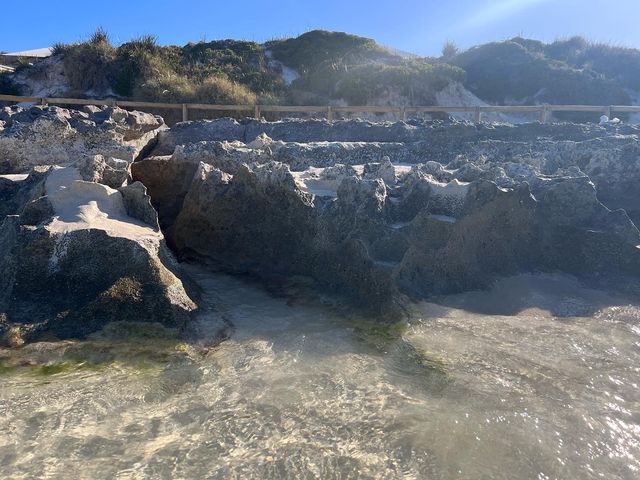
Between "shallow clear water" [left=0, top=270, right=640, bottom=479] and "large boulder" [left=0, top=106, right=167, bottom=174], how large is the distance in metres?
3.61

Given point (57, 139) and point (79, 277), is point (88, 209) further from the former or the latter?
point (57, 139)

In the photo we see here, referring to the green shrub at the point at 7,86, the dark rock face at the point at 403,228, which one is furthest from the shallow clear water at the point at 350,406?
the green shrub at the point at 7,86

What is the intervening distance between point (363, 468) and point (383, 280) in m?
1.88

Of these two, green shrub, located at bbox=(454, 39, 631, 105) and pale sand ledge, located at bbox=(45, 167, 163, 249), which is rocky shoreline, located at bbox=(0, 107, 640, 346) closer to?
pale sand ledge, located at bbox=(45, 167, 163, 249)

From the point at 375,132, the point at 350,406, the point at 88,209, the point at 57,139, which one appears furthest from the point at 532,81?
the point at 350,406

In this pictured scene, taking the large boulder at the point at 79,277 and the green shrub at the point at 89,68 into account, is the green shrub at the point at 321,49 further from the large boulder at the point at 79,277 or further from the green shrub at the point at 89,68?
the large boulder at the point at 79,277

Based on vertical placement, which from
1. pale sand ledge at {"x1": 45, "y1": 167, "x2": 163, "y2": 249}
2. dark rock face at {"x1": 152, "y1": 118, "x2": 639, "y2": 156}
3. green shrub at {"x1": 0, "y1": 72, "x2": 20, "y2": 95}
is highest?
green shrub at {"x1": 0, "y1": 72, "x2": 20, "y2": 95}

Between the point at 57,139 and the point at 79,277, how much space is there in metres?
3.39

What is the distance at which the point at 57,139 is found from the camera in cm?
643

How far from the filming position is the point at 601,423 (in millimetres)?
2633

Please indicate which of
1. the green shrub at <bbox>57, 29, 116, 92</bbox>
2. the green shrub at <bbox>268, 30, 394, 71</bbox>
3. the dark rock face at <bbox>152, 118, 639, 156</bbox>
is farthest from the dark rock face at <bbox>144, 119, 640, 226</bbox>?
the green shrub at <bbox>268, 30, 394, 71</bbox>

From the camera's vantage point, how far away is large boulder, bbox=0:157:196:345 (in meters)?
3.46

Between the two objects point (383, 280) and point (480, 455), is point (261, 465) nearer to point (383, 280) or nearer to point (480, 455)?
point (480, 455)

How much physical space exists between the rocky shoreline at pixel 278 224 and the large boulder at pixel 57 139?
16 millimetres
